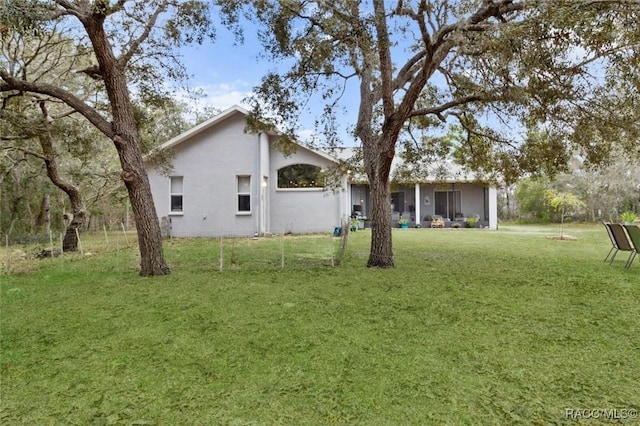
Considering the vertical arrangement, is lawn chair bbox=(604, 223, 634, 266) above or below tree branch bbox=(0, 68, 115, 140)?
below

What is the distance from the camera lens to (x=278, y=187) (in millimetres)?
18297

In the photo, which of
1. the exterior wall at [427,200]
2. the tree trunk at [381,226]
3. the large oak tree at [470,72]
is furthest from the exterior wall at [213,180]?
the tree trunk at [381,226]

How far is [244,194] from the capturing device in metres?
16.8

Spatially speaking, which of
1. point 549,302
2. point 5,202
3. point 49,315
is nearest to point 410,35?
point 549,302

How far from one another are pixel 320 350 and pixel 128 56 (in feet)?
23.2

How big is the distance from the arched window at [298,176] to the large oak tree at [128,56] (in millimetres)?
8967

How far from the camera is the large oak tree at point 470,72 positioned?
5188 millimetres

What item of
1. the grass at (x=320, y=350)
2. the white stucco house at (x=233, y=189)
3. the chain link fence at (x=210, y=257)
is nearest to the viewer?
the grass at (x=320, y=350)

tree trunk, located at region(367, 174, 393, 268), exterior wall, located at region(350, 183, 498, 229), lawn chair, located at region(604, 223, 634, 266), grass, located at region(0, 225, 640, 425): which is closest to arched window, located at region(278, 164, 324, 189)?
exterior wall, located at region(350, 183, 498, 229)

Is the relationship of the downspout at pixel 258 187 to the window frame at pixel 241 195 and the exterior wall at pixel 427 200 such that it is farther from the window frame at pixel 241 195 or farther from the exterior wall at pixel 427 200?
the exterior wall at pixel 427 200

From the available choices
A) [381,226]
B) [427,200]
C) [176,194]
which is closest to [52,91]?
[381,226]

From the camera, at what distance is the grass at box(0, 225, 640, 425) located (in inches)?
113

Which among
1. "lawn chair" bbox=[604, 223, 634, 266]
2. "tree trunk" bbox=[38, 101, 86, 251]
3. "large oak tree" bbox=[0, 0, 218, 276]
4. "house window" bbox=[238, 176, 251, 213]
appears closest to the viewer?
"large oak tree" bbox=[0, 0, 218, 276]

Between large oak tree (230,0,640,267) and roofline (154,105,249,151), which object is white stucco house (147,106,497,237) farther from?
large oak tree (230,0,640,267)
